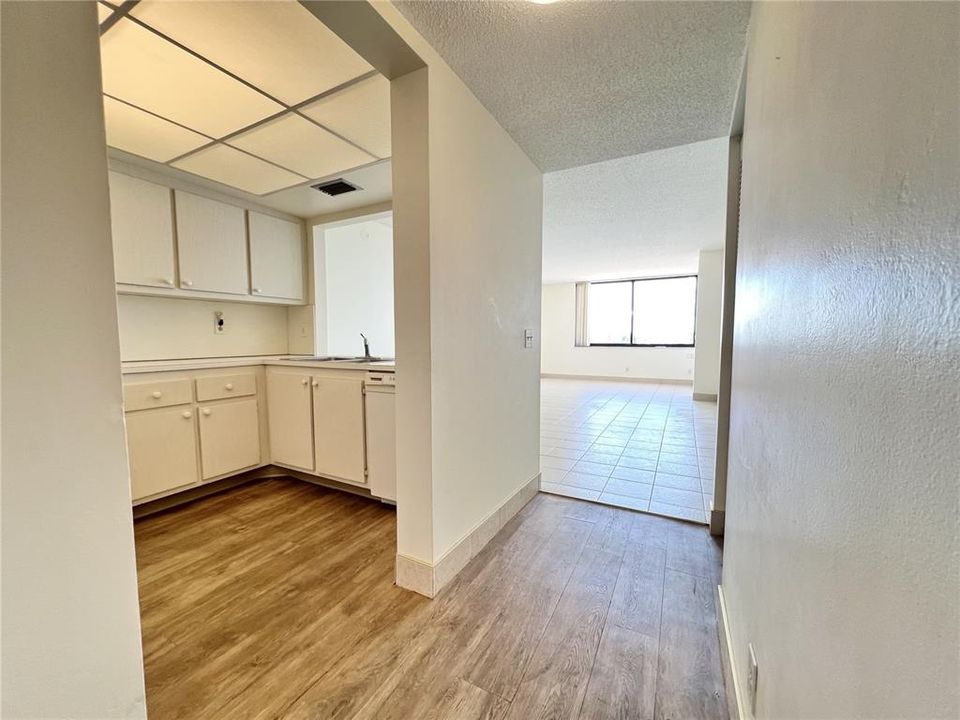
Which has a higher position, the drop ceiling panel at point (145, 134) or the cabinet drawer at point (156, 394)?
the drop ceiling panel at point (145, 134)

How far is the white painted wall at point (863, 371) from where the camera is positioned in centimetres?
32

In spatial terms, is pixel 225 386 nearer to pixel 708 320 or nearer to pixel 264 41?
pixel 264 41

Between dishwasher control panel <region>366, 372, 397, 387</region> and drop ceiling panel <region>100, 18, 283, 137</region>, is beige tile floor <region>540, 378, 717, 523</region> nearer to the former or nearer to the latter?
dishwasher control panel <region>366, 372, 397, 387</region>

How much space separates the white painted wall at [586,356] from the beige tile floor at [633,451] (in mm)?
1476

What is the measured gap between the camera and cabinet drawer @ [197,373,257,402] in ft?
8.13

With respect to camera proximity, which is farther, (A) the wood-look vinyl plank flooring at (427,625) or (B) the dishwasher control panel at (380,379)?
(B) the dishwasher control panel at (380,379)

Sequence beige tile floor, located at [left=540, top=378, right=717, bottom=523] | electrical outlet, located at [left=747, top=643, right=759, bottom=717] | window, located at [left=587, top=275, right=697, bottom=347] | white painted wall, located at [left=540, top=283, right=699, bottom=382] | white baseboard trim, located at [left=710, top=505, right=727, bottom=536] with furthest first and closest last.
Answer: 1. white painted wall, located at [left=540, top=283, right=699, bottom=382]
2. window, located at [left=587, top=275, right=697, bottom=347]
3. beige tile floor, located at [left=540, top=378, right=717, bottom=523]
4. white baseboard trim, located at [left=710, top=505, right=727, bottom=536]
5. electrical outlet, located at [left=747, top=643, right=759, bottom=717]

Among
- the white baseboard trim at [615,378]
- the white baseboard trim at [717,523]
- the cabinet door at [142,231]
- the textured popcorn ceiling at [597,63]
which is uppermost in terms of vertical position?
the textured popcorn ceiling at [597,63]

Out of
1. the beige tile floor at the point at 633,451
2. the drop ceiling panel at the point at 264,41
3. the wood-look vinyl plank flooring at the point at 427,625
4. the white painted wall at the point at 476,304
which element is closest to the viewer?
the wood-look vinyl plank flooring at the point at 427,625

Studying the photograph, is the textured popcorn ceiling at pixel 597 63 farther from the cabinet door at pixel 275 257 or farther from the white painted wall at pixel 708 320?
the white painted wall at pixel 708 320

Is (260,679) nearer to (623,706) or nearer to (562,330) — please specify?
(623,706)

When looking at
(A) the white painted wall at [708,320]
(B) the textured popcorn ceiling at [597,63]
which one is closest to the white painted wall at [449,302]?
Result: (B) the textured popcorn ceiling at [597,63]

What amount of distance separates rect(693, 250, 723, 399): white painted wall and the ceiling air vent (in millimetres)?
5367

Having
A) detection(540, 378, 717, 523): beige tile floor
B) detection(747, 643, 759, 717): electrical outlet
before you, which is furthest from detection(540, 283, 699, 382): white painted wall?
detection(747, 643, 759, 717): electrical outlet
